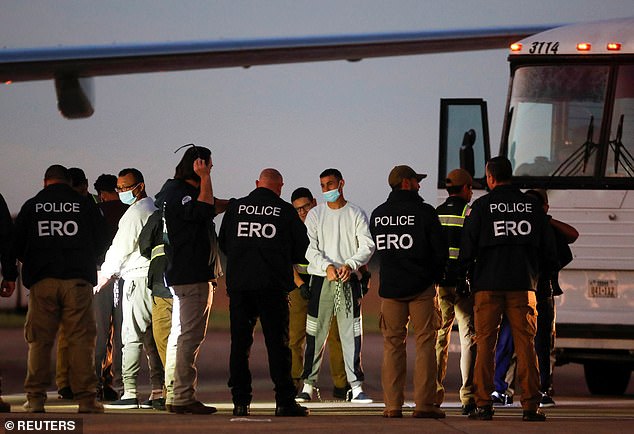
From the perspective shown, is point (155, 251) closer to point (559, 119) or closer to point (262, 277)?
point (262, 277)

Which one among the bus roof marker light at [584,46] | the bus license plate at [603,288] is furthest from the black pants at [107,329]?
the bus roof marker light at [584,46]

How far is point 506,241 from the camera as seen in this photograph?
36.1 ft

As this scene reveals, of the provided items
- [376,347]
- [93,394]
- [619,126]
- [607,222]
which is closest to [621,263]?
[607,222]

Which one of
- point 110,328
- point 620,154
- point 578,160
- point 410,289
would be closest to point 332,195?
point 110,328

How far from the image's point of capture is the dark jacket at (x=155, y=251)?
38.6 feet

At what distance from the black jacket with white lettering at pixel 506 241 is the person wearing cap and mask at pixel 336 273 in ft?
7.05

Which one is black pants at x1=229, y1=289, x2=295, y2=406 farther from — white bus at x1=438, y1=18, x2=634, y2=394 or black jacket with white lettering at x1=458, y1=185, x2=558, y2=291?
white bus at x1=438, y1=18, x2=634, y2=394

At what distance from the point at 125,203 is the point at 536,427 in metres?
4.43

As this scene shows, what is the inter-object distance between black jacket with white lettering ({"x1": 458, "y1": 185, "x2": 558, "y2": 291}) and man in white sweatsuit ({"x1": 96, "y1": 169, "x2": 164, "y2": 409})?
2.70 m

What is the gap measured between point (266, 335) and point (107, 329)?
2682 millimetres

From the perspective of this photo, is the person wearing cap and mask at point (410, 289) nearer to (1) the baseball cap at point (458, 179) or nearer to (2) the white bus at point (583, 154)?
(1) the baseball cap at point (458, 179)

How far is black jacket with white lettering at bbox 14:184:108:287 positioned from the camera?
10.9 m

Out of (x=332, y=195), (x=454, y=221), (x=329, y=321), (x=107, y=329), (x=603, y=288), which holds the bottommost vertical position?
(x=107, y=329)

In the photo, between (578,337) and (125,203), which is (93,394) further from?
(578,337)
